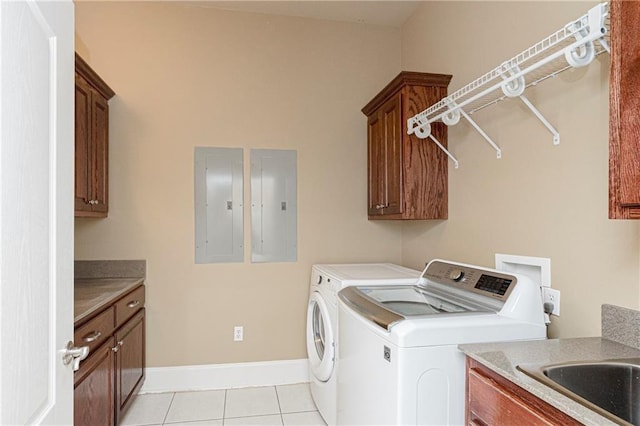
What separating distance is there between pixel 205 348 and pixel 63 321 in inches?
80.9

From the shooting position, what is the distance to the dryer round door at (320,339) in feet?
7.20

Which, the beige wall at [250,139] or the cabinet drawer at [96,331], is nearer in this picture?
the cabinet drawer at [96,331]

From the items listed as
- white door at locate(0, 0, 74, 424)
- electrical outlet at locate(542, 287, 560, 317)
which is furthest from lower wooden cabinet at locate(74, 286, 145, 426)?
electrical outlet at locate(542, 287, 560, 317)

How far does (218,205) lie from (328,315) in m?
1.26

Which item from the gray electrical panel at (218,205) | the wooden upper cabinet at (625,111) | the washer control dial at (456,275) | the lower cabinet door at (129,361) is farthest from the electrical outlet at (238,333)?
the wooden upper cabinet at (625,111)

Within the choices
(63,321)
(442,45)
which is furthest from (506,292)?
(442,45)

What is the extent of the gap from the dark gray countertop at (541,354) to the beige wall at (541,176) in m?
0.17

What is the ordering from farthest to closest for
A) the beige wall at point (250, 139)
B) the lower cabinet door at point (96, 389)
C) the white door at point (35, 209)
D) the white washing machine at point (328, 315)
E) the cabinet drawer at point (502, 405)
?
1. the beige wall at point (250, 139)
2. the white washing machine at point (328, 315)
3. the lower cabinet door at point (96, 389)
4. the cabinet drawer at point (502, 405)
5. the white door at point (35, 209)

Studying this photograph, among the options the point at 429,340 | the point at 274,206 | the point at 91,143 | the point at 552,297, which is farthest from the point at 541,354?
the point at 91,143

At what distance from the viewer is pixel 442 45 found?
2533 mm

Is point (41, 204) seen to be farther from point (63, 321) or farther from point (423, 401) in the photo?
point (423, 401)

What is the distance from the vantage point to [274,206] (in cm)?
304

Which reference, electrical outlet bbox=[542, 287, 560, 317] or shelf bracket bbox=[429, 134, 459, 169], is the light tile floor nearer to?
electrical outlet bbox=[542, 287, 560, 317]

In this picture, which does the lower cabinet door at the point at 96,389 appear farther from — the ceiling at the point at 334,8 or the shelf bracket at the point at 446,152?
the ceiling at the point at 334,8
